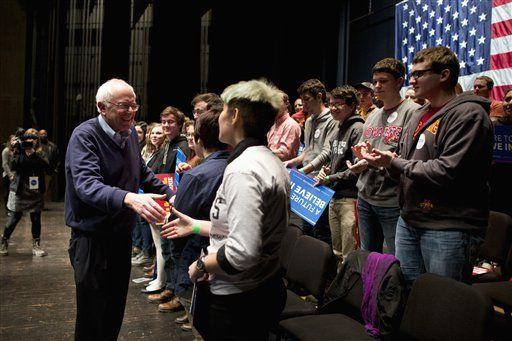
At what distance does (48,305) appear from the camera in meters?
4.57

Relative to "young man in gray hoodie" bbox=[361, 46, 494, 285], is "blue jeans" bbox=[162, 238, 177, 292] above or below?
below

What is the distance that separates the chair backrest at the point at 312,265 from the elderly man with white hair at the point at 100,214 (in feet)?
3.54

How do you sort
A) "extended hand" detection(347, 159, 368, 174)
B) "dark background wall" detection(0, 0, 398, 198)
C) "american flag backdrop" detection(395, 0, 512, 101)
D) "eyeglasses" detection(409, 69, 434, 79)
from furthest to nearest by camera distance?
1. "dark background wall" detection(0, 0, 398, 198)
2. "american flag backdrop" detection(395, 0, 512, 101)
3. "extended hand" detection(347, 159, 368, 174)
4. "eyeglasses" detection(409, 69, 434, 79)

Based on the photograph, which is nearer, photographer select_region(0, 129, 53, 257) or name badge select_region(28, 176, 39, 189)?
photographer select_region(0, 129, 53, 257)

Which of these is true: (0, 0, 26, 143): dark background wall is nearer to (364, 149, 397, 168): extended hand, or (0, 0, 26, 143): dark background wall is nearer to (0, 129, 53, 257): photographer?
(0, 129, 53, 257): photographer

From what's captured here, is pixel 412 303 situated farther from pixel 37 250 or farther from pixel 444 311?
pixel 37 250

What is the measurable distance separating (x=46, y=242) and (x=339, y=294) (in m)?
Result: 5.58

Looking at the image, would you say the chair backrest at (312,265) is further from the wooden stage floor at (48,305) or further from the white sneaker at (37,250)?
the white sneaker at (37,250)

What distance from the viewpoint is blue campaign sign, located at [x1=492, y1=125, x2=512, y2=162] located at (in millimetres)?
4758

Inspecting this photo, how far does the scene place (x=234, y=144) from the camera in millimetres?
1951

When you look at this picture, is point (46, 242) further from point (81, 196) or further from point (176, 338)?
point (81, 196)

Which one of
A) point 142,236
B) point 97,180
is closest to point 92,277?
point 97,180

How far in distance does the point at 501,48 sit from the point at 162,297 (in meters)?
4.62

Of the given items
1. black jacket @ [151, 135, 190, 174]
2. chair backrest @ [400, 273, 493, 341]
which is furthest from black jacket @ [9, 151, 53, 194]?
chair backrest @ [400, 273, 493, 341]
